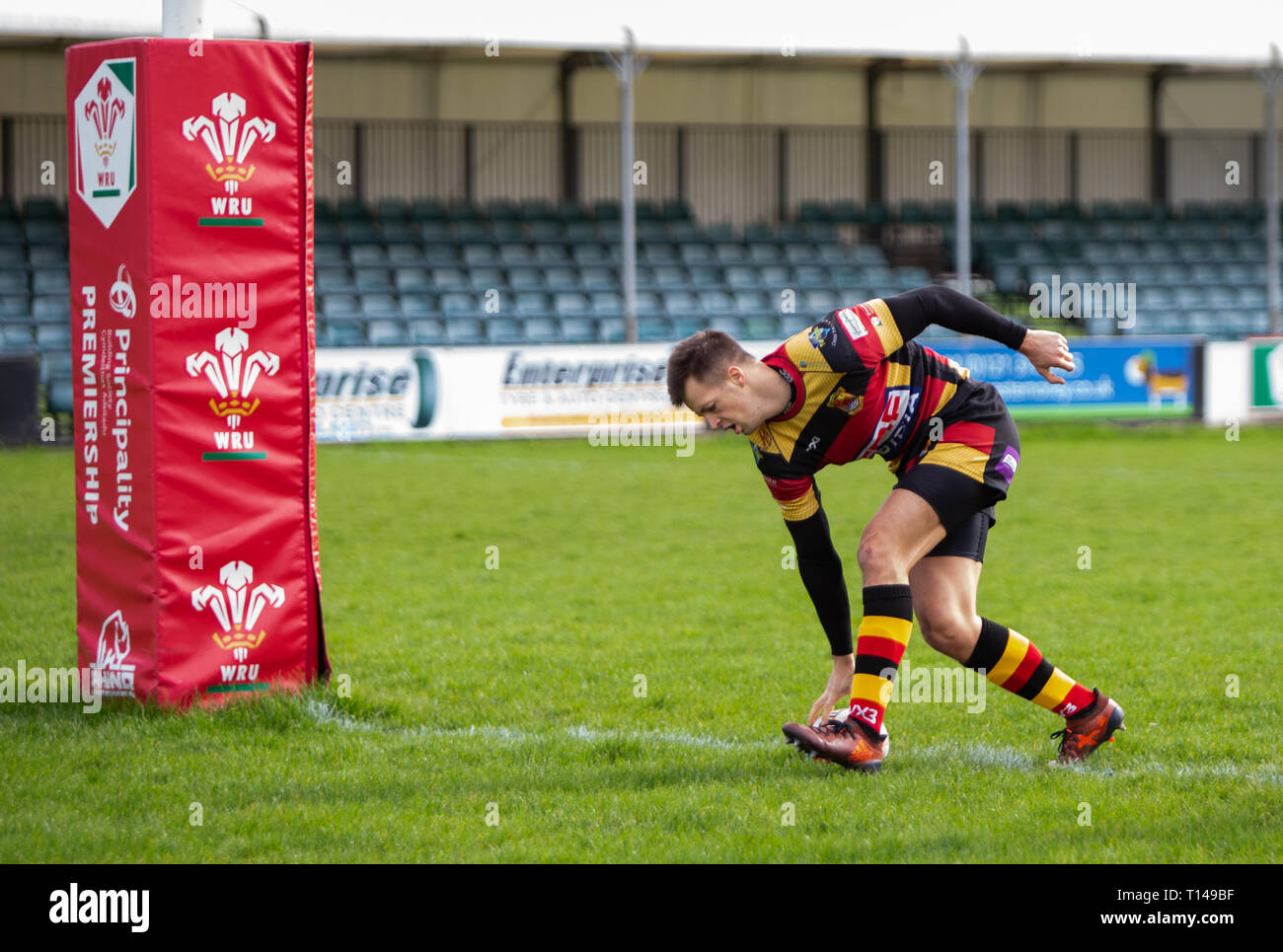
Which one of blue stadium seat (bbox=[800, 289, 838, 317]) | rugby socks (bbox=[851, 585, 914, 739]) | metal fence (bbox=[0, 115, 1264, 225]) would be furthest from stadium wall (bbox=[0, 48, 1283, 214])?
rugby socks (bbox=[851, 585, 914, 739])

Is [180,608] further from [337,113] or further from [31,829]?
[337,113]

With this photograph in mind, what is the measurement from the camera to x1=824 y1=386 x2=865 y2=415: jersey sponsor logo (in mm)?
4840

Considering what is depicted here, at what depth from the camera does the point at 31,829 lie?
440 centimetres

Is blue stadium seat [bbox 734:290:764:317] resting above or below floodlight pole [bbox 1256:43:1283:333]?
below

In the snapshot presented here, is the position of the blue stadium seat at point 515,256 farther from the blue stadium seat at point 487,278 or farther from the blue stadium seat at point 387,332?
the blue stadium seat at point 387,332

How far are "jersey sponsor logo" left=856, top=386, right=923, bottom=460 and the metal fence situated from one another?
82.4 ft

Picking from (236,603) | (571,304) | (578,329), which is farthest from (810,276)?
(236,603)

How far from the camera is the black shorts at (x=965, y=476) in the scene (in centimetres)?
491

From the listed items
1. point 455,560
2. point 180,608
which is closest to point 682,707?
point 180,608

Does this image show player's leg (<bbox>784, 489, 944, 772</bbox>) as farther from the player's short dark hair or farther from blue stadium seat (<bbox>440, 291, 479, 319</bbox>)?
blue stadium seat (<bbox>440, 291, 479, 319</bbox>)

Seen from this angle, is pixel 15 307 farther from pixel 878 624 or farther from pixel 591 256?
pixel 878 624

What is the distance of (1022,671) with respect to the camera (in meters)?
5.11
